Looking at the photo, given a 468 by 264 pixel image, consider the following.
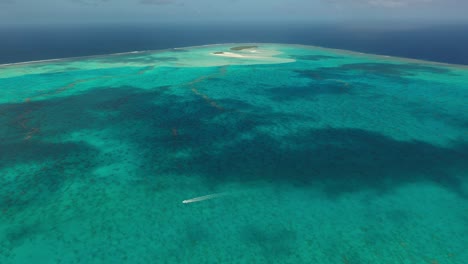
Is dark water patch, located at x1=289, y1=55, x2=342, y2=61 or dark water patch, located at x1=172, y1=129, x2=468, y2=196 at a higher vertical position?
dark water patch, located at x1=289, y1=55, x2=342, y2=61

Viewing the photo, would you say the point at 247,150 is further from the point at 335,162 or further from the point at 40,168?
the point at 40,168

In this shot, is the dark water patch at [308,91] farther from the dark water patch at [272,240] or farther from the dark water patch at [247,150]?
the dark water patch at [272,240]

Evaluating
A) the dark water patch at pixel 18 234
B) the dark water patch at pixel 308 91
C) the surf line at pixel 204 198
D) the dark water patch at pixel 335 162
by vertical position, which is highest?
the dark water patch at pixel 308 91

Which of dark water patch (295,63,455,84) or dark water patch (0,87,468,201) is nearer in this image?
dark water patch (0,87,468,201)

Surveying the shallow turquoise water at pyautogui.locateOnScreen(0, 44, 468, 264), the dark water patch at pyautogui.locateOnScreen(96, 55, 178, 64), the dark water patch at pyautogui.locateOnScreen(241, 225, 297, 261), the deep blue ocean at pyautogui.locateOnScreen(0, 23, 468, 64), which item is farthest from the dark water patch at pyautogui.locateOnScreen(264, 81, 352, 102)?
the deep blue ocean at pyautogui.locateOnScreen(0, 23, 468, 64)

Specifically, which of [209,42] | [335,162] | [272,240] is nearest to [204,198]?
[272,240]

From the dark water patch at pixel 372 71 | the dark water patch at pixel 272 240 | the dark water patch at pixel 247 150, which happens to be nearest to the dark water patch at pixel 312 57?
the dark water patch at pixel 372 71

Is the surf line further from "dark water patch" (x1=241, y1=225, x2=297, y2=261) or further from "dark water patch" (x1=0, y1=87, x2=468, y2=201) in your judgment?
"dark water patch" (x1=241, y1=225, x2=297, y2=261)

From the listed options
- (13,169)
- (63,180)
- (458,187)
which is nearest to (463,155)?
(458,187)
